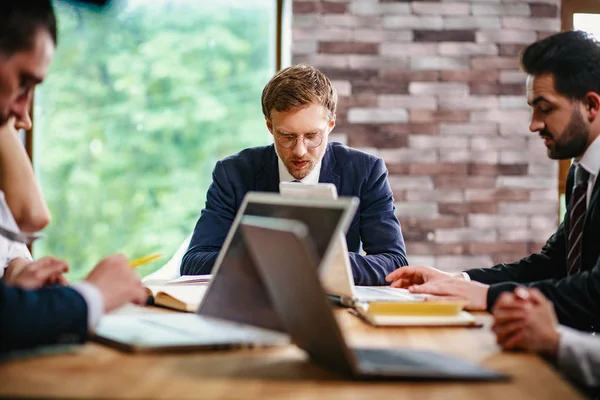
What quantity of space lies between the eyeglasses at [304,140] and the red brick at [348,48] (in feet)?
4.69

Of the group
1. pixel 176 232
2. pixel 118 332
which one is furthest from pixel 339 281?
pixel 176 232

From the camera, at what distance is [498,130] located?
4.06 meters

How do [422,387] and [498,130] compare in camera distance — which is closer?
[422,387]

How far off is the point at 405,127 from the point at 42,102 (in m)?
1.97

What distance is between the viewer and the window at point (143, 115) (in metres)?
4.25

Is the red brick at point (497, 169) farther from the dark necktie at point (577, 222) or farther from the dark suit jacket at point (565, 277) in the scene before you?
the dark necktie at point (577, 222)

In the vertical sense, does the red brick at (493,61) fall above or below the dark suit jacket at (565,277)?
above

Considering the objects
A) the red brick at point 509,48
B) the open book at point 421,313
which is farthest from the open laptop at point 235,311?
the red brick at point 509,48

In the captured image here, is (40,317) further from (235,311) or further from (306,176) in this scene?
(306,176)

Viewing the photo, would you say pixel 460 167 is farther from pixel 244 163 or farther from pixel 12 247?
pixel 12 247

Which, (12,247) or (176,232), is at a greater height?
(12,247)

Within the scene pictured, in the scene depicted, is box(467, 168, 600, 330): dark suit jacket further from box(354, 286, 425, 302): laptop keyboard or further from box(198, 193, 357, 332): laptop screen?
box(198, 193, 357, 332): laptop screen

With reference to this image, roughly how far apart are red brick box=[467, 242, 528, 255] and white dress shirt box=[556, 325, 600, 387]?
2.73 m

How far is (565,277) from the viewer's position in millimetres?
2051
